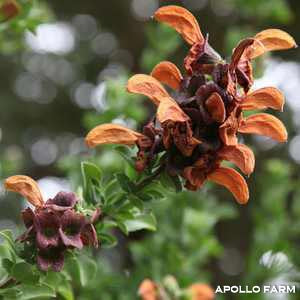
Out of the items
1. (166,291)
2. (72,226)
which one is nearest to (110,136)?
(72,226)

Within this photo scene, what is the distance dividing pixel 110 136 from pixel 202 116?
0.23m

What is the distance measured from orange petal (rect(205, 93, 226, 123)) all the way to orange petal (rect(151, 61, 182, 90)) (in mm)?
163

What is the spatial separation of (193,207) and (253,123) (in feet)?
5.61

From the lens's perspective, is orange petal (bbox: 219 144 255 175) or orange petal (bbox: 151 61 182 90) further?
orange petal (bbox: 151 61 182 90)

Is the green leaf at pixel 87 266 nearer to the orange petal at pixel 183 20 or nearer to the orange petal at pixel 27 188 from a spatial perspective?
the orange petal at pixel 27 188

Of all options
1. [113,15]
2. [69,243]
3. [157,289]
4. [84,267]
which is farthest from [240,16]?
[69,243]

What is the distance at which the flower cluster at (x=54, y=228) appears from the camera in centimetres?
143

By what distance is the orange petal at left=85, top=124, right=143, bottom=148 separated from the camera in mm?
1527

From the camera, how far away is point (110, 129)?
1550mm

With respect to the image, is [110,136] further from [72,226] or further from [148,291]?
[148,291]

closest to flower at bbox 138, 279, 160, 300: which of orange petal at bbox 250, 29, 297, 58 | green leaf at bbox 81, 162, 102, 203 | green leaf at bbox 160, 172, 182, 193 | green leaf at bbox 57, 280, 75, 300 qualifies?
green leaf at bbox 57, 280, 75, 300

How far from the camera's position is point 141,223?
1.73m

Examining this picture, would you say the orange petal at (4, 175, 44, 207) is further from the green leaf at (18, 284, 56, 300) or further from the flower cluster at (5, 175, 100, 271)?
the green leaf at (18, 284, 56, 300)

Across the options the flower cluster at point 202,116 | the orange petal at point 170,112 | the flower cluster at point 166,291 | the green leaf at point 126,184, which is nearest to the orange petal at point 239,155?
the flower cluster at point 202,116
